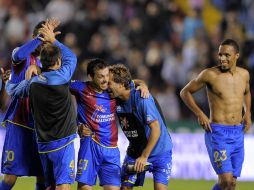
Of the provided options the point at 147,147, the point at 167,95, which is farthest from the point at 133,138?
the point at 167,95

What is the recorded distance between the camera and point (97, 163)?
31.2 feet

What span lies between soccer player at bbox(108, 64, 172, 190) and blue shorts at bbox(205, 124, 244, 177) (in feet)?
3.20

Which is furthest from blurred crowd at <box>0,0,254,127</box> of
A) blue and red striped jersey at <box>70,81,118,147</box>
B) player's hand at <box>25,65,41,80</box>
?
player's hand at <box>25,65,41,80</box>

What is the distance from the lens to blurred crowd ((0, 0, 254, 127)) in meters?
16.8

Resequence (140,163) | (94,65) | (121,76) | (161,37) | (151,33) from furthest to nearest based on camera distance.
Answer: (161,37) → (151,33) → (94,65) → (121,76) → (140,163)

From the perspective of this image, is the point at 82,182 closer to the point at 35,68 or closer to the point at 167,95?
the point at 35,68

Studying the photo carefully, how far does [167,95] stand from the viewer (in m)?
16.6

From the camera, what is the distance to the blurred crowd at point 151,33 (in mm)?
16766

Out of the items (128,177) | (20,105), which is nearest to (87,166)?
(128,177)

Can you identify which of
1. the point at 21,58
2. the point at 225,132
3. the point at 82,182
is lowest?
the point at 82,182

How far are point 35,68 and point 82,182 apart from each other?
1.49 m

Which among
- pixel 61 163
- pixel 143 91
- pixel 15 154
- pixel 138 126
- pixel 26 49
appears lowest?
pixel 61 163

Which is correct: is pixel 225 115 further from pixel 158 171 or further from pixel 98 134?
pixel 98 134

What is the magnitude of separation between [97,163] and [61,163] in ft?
2.42
